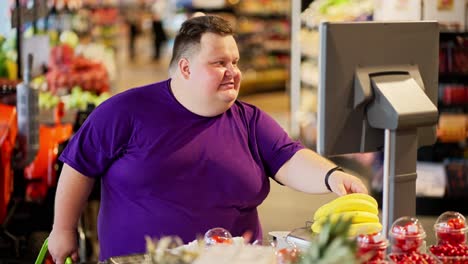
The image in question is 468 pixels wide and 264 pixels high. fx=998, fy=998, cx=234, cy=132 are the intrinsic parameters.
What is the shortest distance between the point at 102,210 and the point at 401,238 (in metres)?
1.28

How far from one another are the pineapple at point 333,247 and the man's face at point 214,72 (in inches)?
50.4

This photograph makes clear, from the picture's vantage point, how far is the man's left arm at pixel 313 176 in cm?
360

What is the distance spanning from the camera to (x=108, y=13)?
59.4ft

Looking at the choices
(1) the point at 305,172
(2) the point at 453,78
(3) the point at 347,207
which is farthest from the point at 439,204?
(3) the point at 347,207

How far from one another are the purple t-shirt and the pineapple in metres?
1.27

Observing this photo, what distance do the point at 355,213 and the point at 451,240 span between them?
0.34 metres

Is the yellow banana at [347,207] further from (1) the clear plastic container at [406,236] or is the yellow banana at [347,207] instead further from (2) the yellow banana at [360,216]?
(1) the clear plastic container at [406,236]

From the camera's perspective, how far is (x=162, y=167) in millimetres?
3676

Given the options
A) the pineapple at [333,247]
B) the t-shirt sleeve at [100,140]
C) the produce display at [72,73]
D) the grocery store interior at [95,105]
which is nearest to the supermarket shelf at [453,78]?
the grocery store interior at [95,105]

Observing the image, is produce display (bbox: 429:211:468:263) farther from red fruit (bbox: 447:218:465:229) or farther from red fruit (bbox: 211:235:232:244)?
red fruit (bbox: 211:235:232:244)

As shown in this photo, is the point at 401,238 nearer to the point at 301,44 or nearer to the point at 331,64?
the point at 331,64

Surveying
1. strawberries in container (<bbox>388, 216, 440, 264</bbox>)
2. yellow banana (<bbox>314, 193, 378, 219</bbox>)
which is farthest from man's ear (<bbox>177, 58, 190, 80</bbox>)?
strawberries in container (<bbox>388, 216, 440, 264</bbox>)

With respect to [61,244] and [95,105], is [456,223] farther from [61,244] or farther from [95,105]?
[95,105]

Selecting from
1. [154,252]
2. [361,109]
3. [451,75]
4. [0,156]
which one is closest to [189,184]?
[361,109]
